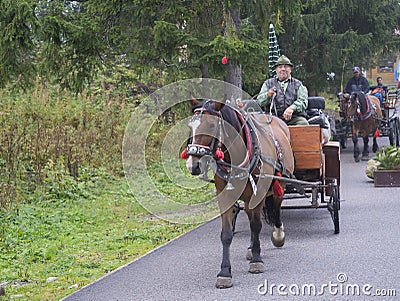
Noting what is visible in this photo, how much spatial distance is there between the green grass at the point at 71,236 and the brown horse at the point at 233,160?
1781 mm

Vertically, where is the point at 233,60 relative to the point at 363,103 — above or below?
above

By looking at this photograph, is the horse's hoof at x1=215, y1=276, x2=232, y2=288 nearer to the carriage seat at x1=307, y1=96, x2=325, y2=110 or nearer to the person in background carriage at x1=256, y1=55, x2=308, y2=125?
the person in background carriage at x1=256, y1=55, x2=308, y2=125

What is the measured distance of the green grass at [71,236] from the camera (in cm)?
870

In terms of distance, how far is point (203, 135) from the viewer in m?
7.36

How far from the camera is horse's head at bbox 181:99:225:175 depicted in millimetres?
7172

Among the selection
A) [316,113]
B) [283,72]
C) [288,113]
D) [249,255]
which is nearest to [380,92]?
[316,113]

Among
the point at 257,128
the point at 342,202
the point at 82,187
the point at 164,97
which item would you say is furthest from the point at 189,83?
the point at 257,128

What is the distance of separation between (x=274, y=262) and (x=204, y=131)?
2.22 metres

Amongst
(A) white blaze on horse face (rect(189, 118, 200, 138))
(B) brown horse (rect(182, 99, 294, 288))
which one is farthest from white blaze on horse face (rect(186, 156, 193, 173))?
(A) white blaze on horse face (rect(189, 118, 200, 138))

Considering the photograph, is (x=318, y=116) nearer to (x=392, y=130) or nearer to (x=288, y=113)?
(x=288, y=113)

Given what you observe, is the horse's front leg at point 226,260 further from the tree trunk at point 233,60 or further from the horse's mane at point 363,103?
the horse's mane at point 363,103

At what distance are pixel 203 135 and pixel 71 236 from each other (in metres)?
4.45

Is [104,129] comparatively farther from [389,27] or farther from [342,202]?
[389,27]

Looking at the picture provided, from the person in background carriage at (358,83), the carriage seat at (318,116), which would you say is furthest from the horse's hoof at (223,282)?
the person in background carriage at (358,83)
